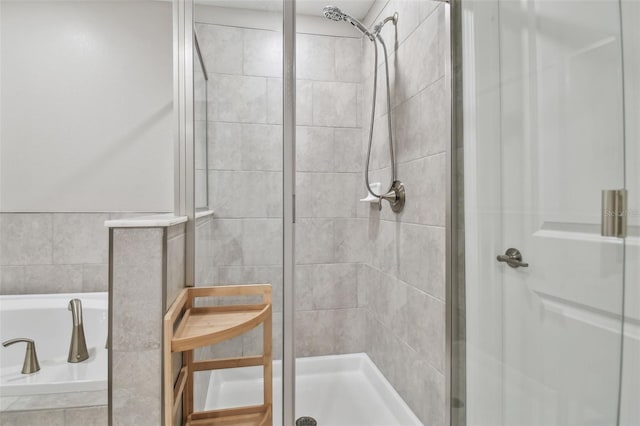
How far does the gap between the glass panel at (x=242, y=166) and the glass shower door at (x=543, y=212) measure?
650 mm

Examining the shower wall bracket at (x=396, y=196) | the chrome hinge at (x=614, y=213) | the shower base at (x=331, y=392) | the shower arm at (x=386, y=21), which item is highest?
the shower arm at (x=386, y=21)

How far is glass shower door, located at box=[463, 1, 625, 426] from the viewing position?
2.35 feet

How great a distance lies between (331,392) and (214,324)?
1111mm

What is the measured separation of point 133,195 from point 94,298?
584mm

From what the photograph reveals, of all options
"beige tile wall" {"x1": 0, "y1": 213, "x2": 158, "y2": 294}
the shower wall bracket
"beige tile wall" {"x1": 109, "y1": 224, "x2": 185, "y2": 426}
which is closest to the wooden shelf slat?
"beige tile wall" {"x1": 109, "y1": 224, "x2": 185, "y2": 426}

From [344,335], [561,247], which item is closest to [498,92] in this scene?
[561,247]

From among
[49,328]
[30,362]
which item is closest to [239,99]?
[30,362]

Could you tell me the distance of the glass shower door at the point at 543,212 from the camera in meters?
0.72

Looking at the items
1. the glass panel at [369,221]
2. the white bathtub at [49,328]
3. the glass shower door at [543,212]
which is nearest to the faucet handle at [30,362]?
the white bathtub at [49,328]

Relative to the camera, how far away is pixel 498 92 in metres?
1.01

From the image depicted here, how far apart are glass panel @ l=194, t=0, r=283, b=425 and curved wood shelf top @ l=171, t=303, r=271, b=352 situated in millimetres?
34

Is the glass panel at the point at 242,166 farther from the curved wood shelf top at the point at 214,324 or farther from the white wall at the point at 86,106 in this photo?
the white wall at the point at 86,106

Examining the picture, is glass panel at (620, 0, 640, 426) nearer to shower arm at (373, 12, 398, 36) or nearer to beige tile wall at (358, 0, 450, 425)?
beige tile wall at (358, 0, 450, 425)

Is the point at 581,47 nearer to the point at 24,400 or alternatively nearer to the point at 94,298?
the point at 24,400
